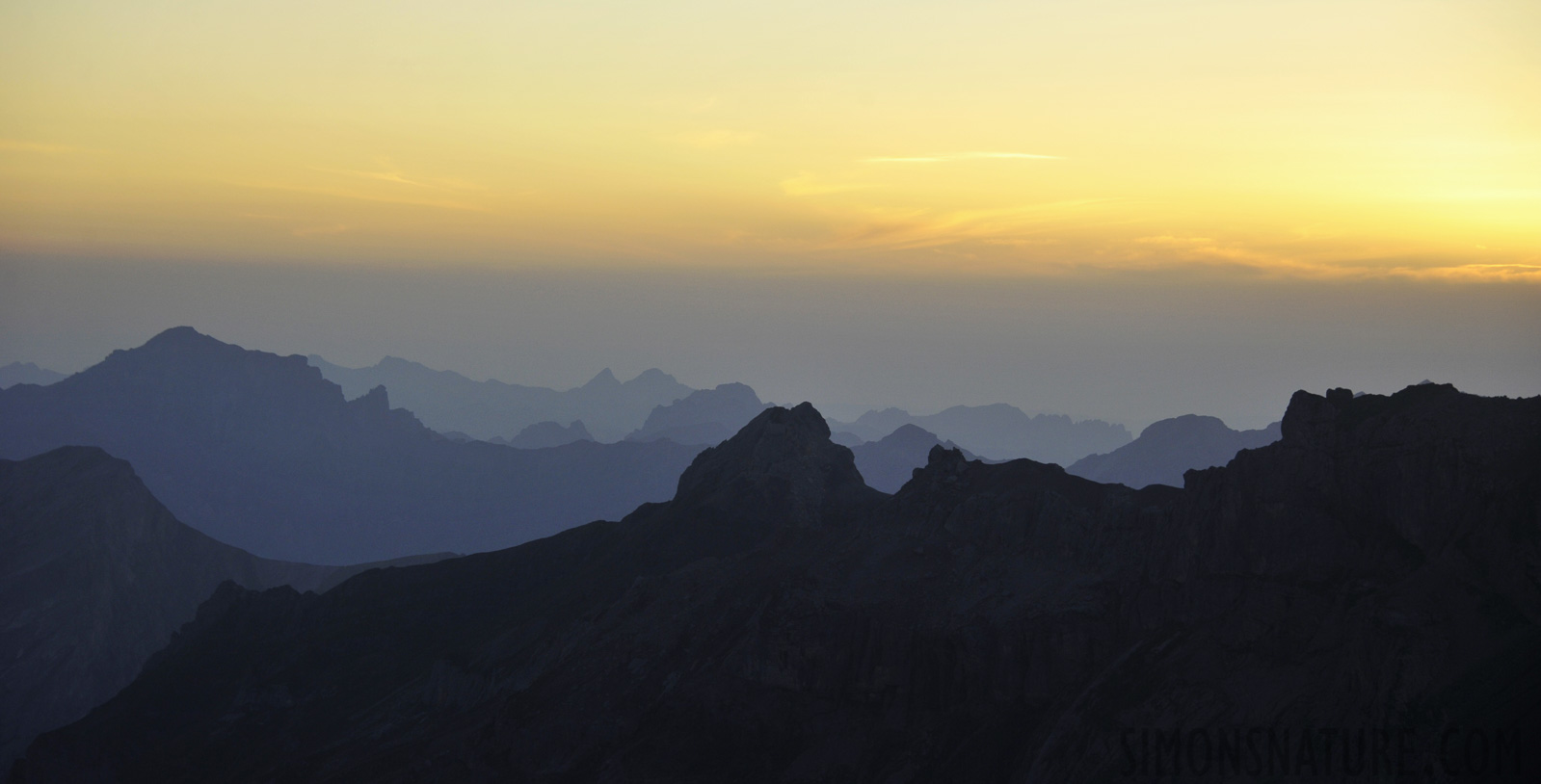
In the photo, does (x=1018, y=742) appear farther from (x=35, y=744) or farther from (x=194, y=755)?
(x=35, y=744)

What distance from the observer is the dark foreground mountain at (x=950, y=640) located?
8000 cm

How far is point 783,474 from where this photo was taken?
170 m

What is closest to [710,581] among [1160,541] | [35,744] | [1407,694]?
[1160,541]

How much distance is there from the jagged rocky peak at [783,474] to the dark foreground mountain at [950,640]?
48 centimetres

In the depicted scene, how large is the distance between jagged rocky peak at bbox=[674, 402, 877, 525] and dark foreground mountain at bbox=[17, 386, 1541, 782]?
48 centimetres

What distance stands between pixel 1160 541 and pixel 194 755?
413ft

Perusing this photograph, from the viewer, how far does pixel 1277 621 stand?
88.2 meters

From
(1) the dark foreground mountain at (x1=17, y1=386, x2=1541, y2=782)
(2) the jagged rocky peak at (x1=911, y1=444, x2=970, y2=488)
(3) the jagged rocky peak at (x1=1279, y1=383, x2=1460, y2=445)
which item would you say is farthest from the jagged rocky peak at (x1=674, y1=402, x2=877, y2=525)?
(3) the jagged rocky peak at (x1=1279, y1=383, x2=1460, y2=445)

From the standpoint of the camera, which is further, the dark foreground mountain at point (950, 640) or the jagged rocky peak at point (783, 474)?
the jagged rocky peak at point (783, 474)

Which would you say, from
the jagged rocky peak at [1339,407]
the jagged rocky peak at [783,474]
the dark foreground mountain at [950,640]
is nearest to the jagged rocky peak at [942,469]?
the dark foreground mountain at [950,640]

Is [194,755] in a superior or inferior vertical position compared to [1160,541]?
inferior

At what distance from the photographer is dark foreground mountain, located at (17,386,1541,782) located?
80000 millimetres

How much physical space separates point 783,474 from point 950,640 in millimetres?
64111

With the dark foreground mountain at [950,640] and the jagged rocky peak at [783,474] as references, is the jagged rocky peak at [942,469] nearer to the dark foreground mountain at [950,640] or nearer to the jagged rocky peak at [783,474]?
the dark foreground mountain at [950,640]
